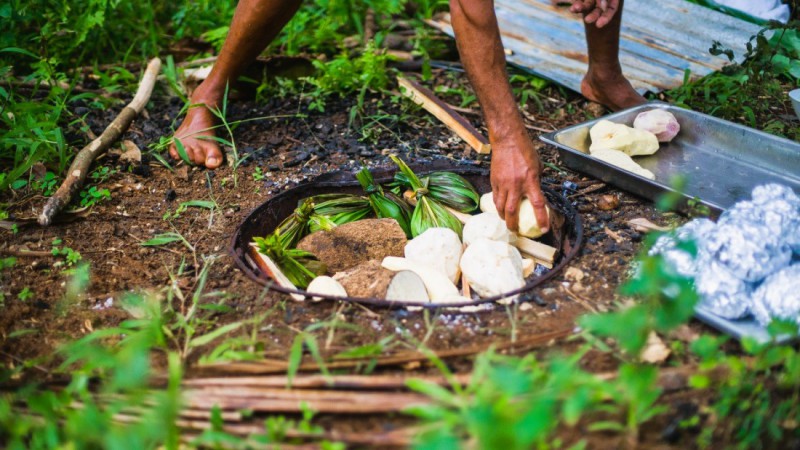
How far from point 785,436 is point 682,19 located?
10.9 ft

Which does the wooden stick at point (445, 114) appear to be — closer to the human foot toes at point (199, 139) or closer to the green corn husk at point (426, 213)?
the green corn husk at point (426, 213)

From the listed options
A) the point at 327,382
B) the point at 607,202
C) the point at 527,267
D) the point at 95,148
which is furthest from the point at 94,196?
the point at 607,202

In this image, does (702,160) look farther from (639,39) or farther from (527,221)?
(639,39)

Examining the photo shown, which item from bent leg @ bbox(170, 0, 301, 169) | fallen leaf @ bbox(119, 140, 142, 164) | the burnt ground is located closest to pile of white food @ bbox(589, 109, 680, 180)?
the burnt ground

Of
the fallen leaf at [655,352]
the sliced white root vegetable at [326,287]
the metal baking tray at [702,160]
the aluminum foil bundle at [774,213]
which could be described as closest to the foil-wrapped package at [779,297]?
the aluminum foil bundle at [774,213]

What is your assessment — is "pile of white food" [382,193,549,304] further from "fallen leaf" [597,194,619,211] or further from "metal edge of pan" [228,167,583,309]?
"fallen leaf" [597,194,619,211]

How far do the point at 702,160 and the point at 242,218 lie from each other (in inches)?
80.3

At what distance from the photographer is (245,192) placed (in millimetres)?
3203

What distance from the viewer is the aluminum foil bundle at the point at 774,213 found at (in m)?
2.25

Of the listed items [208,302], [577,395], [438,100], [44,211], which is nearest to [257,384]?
[208,302]

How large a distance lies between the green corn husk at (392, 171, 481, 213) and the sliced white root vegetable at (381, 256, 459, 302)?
43 centimetres

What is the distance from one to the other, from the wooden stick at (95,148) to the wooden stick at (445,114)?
1.32m

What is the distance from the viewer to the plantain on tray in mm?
3018

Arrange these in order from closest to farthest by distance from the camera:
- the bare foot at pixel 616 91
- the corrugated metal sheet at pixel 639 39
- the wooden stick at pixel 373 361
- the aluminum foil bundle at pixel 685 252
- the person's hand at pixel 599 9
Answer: the wooden stick at pixel 373 361 < the aluminum foil bundle at pixel 685 252 < the person's hand at pixel 599 9 < the bare foot at pixel 616 91 < the corrugated metal sheet at pixel 639 39
